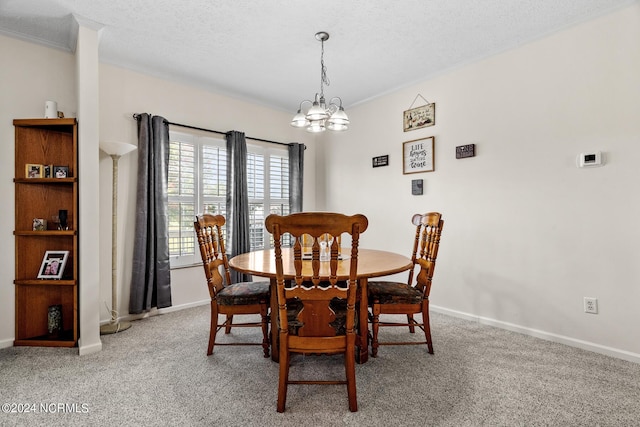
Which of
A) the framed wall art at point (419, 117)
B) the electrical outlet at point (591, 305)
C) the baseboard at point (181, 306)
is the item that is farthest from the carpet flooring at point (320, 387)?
the framed wall art at point (419, 117)

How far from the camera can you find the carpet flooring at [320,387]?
1671mm

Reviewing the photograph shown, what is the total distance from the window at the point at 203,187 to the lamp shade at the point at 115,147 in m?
0.59

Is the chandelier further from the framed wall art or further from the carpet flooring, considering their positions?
the carpet flooring

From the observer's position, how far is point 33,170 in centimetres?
265

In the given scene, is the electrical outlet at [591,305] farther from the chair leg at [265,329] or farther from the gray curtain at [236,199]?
the gray curtain at [236,199]

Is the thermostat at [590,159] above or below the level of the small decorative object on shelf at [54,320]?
above

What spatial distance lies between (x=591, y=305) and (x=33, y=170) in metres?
4.52

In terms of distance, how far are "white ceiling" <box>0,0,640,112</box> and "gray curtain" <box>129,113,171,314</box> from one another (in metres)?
0.71

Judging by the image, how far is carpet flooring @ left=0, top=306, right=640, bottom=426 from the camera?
1.67m

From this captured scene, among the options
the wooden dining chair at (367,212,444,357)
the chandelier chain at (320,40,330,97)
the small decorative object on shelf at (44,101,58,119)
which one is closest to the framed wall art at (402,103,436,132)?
the chandelier chain at (320,40,330,97)

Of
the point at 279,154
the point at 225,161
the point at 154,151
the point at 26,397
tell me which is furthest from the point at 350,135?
the point at 26,397

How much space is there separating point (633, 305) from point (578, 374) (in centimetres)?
71

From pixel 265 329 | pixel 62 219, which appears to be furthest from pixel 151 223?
pixel 265 329

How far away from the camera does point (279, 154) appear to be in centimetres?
451
